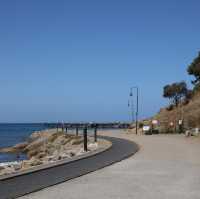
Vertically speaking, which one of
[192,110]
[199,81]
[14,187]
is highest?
[199,81]

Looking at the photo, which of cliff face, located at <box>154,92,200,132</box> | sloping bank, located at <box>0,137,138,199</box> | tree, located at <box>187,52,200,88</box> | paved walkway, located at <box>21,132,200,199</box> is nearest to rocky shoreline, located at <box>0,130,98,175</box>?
sloping bank, located at <box>0,137,138,199</box>

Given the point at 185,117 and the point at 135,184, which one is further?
the point at 185,117

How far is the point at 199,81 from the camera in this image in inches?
2881

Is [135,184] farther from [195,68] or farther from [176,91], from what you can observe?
[176,91]

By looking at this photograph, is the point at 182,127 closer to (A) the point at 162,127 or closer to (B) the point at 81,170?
(A) the point at 162,127

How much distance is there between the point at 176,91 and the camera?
8812 centimetres

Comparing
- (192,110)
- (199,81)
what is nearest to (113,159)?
(192,110)

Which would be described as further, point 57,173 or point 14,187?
point 57,173

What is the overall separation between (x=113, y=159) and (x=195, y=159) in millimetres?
3608

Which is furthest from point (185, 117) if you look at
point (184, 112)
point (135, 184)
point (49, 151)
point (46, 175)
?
point (135, 184)

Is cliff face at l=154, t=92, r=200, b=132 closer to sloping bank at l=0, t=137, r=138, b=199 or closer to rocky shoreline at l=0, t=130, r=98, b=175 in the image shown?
rocky shoreline at l=0, t=130, r=98, b=175

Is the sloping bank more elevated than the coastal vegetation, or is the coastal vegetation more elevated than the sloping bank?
the coastal vegetation

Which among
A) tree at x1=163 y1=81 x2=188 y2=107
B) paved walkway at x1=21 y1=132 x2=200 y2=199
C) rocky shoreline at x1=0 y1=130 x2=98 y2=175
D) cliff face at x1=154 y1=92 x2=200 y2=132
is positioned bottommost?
rocky shoreline at x1=0 y1=130 x2=98 y2=175

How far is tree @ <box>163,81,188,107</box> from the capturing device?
88.0m
